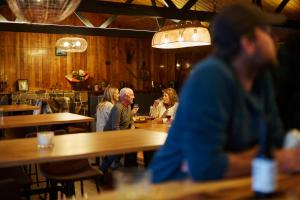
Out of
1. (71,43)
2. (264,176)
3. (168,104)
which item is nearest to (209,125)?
(264,176)

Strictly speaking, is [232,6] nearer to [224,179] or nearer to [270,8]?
[224,179]

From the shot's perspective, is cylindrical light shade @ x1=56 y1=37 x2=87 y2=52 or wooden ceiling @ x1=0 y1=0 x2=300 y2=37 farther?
cylindrical light shade @ x1=56 y1=37 x2=87 y2=52

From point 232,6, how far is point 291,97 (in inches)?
24.4

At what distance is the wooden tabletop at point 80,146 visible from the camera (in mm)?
2467

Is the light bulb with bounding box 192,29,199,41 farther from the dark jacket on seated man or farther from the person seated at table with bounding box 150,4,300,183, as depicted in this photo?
the person seated at table with bounding box 150,4,300,183

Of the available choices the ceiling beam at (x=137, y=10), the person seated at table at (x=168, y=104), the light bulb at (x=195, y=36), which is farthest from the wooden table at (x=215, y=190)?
the ceiling beam at (x=137, y=10)

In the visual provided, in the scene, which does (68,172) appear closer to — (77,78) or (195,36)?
(195,36)

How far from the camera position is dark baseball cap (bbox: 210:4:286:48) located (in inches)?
52.6

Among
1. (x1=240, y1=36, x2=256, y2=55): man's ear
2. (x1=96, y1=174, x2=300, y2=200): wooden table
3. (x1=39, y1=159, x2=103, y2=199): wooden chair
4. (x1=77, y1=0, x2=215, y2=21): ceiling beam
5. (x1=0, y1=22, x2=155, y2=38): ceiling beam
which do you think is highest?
(x1=77, y1=0, x2=215, y2=21): ceiling beam

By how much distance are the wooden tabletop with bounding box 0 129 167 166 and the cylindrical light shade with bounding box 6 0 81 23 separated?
917mm

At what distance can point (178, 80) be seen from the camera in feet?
43.1

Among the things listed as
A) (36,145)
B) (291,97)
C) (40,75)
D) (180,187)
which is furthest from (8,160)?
(40,75)

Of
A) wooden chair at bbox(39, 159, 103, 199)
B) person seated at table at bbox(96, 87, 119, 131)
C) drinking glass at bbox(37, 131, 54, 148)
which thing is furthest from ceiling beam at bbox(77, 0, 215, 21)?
drinking glass at bbox(37, 131, 54, 148)

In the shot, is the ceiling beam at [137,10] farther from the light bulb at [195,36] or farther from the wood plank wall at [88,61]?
the wood plank wall at [88,61]
